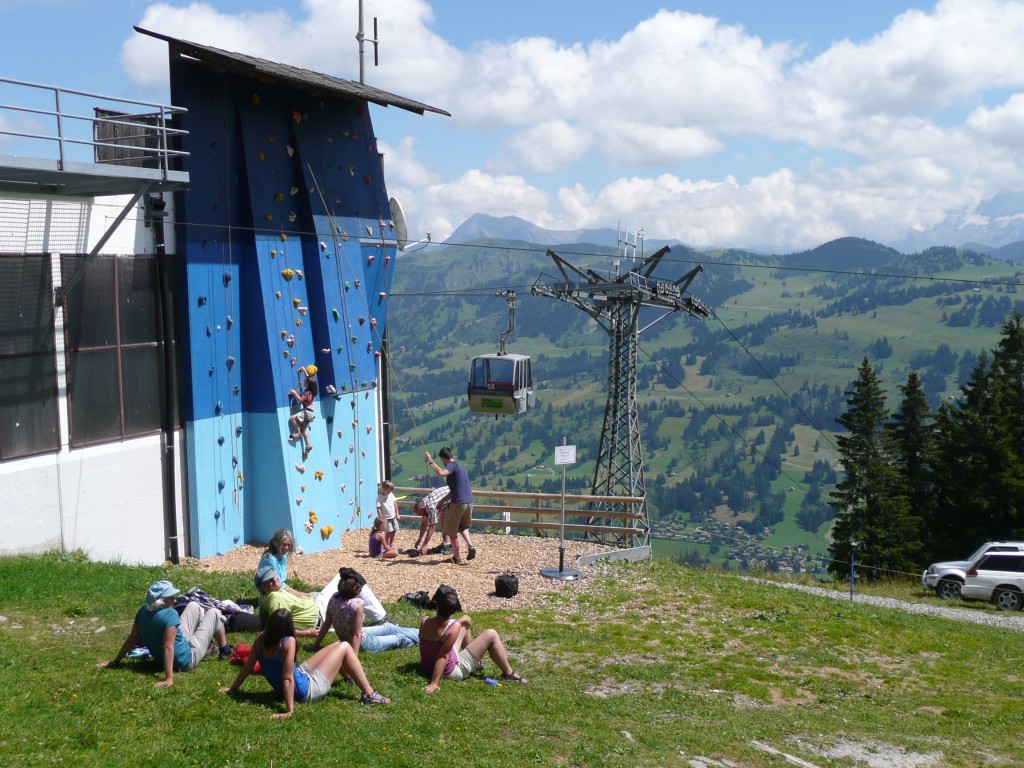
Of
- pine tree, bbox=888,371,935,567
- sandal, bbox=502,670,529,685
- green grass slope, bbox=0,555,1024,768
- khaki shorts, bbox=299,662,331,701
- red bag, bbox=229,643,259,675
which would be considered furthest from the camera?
pine tree, bbox=888,371,935,567

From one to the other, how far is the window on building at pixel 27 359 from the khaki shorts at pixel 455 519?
708cm

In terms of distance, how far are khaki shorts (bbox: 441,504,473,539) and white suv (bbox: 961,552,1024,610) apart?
43.8 ft

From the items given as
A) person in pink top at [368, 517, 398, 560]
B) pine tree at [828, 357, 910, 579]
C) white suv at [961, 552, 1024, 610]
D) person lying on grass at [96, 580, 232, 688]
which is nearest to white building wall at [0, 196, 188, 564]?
person in pink top at [368, 517, 398, 560]

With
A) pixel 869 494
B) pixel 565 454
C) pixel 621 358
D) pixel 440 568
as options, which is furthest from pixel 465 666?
pixel 869 494

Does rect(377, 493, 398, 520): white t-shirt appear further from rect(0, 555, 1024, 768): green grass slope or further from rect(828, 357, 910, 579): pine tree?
rect(828, 357, 910, 579): pine tree

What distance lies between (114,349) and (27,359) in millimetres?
1844

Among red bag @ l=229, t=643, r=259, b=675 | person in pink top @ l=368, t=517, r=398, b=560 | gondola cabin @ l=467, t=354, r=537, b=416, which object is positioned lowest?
person in pink top @ l=368, t=517, r=398, b=560

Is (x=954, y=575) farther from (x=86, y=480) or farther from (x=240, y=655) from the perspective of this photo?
(x=86, y=480)

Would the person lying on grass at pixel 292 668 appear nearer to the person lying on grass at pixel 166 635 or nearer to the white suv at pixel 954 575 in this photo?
the person lying on grass at pixel 166 635

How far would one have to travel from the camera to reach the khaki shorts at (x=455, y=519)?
1906cm

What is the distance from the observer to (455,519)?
19.2m

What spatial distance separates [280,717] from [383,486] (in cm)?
1163

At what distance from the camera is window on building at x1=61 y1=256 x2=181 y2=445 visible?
16078 millimetres

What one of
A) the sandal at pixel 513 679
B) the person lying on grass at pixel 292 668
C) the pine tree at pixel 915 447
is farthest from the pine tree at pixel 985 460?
the person lying on grass at pixel 292 668
